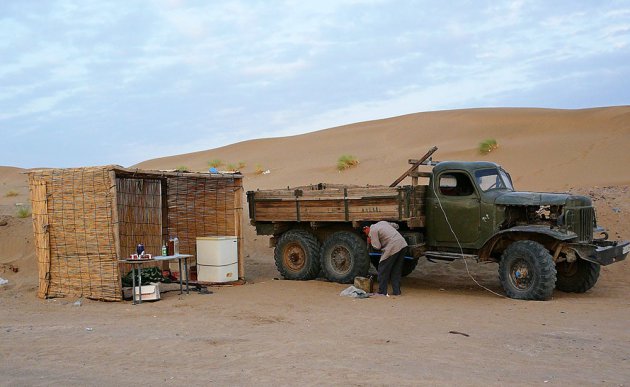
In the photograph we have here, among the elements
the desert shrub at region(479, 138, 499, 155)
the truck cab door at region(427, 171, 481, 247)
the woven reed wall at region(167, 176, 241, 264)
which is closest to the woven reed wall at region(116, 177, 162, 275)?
the woven reed wall at region(167, 176, 241, 264)

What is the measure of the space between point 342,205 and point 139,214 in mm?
4283

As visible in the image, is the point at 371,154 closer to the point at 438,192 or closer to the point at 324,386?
the point at 438,192

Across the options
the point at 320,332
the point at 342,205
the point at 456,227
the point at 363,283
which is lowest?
the point at 320,332

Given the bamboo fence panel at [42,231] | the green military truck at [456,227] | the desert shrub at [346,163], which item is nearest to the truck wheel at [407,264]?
the green military truck at [456,227]

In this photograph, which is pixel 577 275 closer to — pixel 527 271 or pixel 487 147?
pixel 527 271

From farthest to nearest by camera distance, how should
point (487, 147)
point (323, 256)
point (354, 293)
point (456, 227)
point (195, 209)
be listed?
point (487, 147) → point (195, 209) → point (323, 256) → point (456, 227) → point (354, 293)

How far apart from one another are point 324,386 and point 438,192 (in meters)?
7.19

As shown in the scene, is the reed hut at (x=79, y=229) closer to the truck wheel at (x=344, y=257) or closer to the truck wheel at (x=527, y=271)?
the truck wheel at (x=344, y=257)

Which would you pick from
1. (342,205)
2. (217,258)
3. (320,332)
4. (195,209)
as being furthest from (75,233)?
(320,332)

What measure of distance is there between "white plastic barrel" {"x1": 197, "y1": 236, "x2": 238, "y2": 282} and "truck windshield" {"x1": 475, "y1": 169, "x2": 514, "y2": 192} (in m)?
4.81

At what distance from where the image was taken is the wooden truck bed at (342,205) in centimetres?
1201

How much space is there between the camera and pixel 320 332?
842 centimetres

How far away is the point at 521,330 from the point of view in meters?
8.36

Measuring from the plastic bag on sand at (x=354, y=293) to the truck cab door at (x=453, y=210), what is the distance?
6.01 feet
